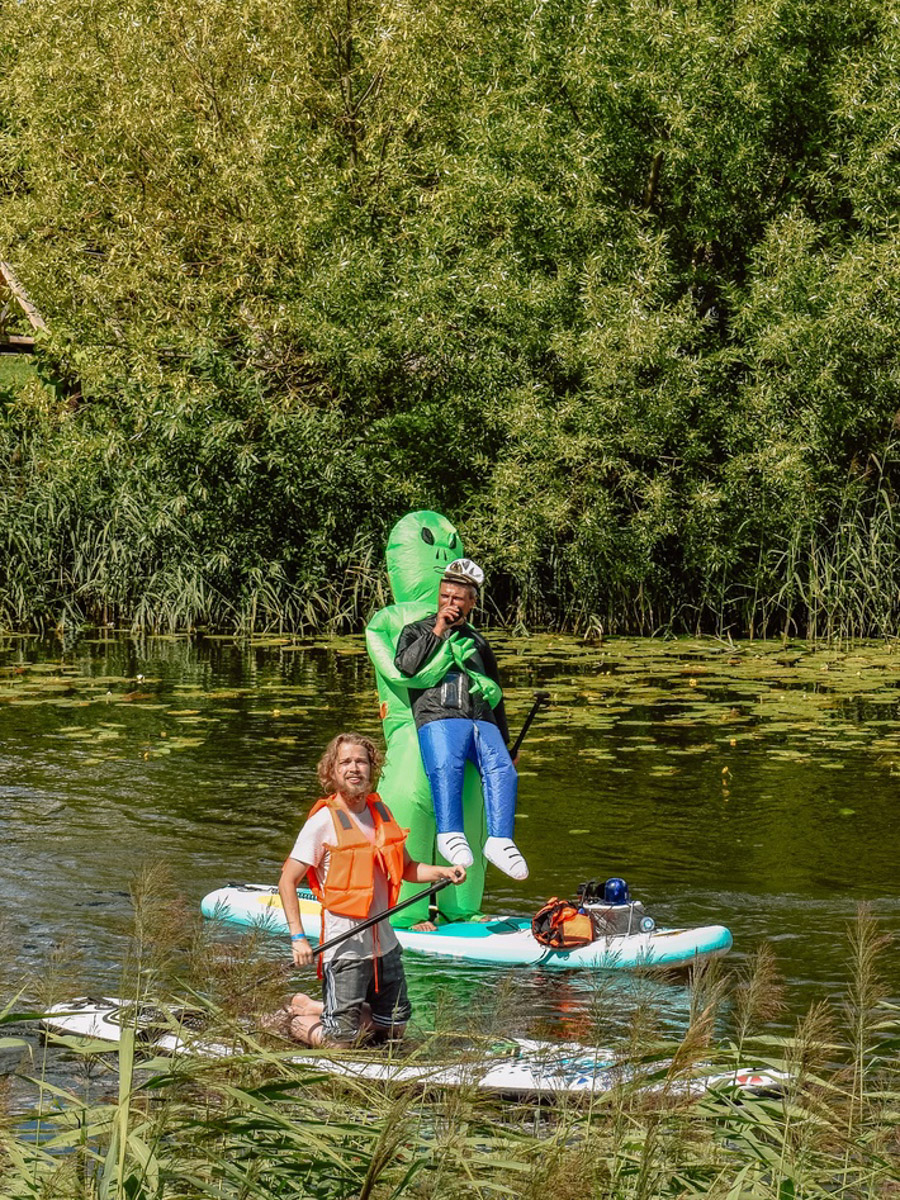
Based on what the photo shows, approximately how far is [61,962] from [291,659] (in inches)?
518

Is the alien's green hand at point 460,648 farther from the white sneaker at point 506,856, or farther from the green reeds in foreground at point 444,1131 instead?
the green reeds in foreground at point 444,1131

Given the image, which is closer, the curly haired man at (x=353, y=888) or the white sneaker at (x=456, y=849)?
the curly haired man at (x=353, y=888)

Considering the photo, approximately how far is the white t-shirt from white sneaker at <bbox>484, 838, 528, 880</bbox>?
1.53 m

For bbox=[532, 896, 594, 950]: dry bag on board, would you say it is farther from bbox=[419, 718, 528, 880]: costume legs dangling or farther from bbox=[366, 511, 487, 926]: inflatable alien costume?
bbox=[366, 511, 487, 926]: inflatable alien costume

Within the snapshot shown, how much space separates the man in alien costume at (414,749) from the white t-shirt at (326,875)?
182 centimetres

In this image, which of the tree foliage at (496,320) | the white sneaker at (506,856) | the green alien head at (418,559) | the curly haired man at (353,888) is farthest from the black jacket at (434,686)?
the tree foliage at (496,320)

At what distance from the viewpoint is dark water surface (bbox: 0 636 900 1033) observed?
7.93 meters

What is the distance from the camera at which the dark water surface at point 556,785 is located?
793cm

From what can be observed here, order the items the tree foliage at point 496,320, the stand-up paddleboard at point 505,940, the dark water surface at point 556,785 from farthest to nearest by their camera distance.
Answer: the tree foliage at point 496,320
the dark water surface at point 556,785
the stand-up paddleboard at point 505,940

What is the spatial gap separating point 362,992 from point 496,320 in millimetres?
12703

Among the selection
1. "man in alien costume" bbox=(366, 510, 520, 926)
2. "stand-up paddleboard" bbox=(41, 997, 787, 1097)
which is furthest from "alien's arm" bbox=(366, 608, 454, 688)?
"stand-up paddleboard" bbox=(41, 997, 787, 1097)

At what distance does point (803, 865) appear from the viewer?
891 centimetres

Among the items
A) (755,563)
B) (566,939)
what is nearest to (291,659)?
(755,563)

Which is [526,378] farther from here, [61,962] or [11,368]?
[11,368]
